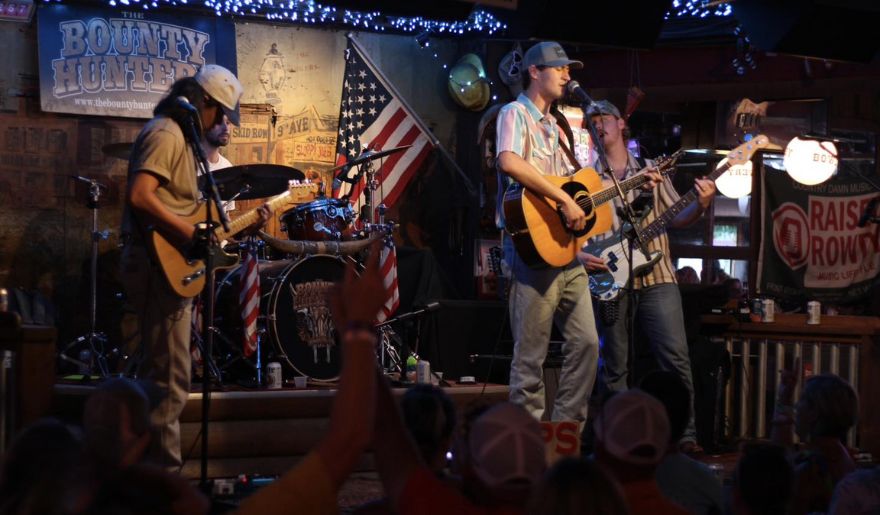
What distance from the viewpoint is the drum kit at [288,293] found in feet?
30.3

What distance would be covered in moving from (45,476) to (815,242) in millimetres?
10668

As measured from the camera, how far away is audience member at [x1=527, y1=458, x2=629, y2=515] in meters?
2.52

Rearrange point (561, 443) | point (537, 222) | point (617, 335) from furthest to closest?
point (617, 335), point (537, 222), point (561, 443)

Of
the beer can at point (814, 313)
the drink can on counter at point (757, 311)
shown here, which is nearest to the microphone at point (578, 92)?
the drink can on counter at point (757, 311)

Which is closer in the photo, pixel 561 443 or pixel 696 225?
pixel 561 443

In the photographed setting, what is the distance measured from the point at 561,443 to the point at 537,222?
1.81 meters

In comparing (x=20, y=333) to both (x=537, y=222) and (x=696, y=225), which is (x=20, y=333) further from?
(x=696, y=225)

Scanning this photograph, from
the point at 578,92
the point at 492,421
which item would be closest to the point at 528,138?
the point at 578,92

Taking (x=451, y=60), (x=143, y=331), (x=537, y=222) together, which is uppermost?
(x=451, y=60)

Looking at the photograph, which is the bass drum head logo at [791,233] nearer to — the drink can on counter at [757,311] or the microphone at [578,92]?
the drink can on counter at [757,311]

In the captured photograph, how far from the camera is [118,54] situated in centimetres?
1145

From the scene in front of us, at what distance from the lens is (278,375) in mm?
8633

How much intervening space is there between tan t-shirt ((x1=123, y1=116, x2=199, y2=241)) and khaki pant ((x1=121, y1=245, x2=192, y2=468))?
0.24m

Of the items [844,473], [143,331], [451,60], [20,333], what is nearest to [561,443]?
[844,473]
